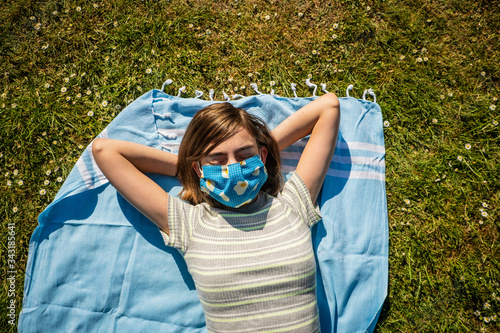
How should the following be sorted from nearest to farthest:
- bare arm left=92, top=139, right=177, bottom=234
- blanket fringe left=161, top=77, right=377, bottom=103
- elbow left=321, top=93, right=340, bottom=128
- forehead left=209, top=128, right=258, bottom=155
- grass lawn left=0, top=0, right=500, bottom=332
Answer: forehead left=209, top=128, right=258, bottom=155 → bare arm left=92, top=139, right=177, bottom=234 → elbow left=321, top=93, right=340, bottom=128 → grass lawn left=0, top=0, right=500, bottom=332 → blanket fringe left=161, top=77, right=377, bottom=103

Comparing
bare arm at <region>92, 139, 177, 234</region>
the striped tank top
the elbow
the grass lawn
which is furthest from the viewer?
the grass lawn

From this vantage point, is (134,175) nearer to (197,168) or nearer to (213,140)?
(197,168)

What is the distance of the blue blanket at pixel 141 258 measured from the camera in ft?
8.80

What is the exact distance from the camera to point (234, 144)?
2156 mm

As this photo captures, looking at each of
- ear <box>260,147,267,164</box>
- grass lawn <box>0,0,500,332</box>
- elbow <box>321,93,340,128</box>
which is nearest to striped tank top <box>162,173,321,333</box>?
ear <box>260,147,267,164</box>

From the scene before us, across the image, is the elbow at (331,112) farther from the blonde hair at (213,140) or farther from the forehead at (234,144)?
the forehead at (234,144)

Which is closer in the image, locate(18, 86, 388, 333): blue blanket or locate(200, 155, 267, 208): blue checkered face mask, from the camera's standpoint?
locate(200, 155, 267, 208): blue checkered face mask

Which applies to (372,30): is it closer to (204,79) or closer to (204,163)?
(204,79)

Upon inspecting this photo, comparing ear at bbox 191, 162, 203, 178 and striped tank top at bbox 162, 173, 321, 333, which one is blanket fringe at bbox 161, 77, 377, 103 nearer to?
ear at bbox 191, 162, 203, 178

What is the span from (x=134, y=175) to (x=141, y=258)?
862 millimetres

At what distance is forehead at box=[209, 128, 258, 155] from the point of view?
2148 millimetres

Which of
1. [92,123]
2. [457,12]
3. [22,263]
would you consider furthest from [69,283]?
[457,12]

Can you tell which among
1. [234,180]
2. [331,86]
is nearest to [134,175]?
[234,180]

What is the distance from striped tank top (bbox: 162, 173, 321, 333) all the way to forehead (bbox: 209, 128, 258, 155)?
47cm
